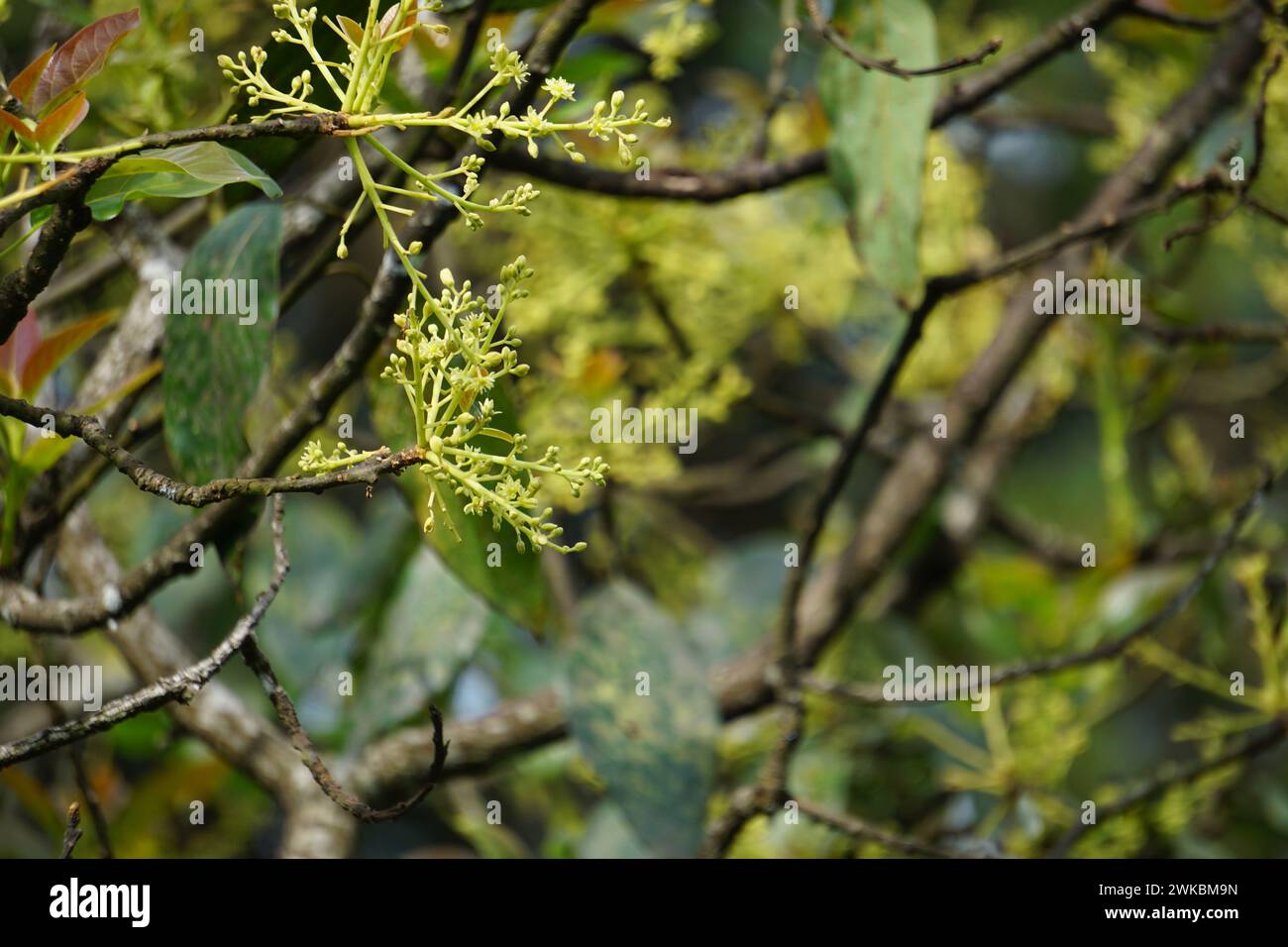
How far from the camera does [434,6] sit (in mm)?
580

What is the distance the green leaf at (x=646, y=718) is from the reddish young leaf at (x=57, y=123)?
2.30 feet

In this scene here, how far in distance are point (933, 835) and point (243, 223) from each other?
3.34 ft

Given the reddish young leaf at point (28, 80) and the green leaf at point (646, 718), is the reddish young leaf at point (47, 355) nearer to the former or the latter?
the reddish young leaf at point (28, 80)

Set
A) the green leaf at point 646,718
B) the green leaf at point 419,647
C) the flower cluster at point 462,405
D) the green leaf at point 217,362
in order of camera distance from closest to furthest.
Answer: the flower cluster at point 462,405 → the green leaf at point 217,362 → the green leaf at point 646,718 → the green leaf at point 419,647

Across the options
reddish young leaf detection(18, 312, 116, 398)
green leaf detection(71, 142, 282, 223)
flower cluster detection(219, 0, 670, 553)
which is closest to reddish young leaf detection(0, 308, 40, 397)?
reddish young leaf detection(18, 312, 116, 398)

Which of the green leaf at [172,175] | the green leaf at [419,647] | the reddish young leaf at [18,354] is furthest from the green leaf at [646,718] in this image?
the green leaf at [172,175]

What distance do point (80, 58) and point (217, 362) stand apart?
0.22 meters

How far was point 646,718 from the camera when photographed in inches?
44.7

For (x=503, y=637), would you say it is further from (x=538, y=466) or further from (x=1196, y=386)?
(x=1196, y=386)

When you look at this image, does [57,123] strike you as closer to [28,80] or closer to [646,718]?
[28,80]

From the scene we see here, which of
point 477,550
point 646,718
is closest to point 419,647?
point 646,718

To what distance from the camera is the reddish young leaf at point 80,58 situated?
635 mm

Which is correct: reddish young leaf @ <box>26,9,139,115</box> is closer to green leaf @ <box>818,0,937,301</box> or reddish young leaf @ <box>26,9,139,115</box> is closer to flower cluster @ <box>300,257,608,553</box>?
flower cluster @ <box>300,257,608,553</box>
